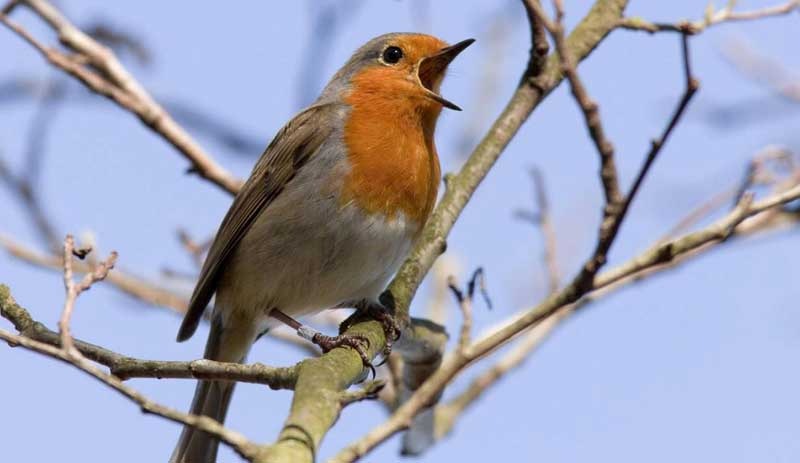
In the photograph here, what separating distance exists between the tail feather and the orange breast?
117cm

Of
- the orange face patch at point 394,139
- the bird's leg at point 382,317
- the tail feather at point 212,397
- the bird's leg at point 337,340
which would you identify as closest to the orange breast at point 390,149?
the orange face patch at point 394,139

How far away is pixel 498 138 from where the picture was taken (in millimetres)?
5418

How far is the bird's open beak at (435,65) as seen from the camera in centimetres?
589

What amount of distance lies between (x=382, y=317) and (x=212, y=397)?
4.16ft

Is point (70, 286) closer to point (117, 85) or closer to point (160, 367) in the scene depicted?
→ point (160, 367)

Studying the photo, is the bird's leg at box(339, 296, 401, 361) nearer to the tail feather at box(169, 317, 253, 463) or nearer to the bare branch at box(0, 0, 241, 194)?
the tail feather at box(169, 317, 253, 463)

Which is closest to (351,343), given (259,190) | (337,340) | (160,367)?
(337,340)

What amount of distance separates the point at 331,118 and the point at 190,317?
4.43 feet

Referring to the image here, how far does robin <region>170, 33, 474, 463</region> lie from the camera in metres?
5.29

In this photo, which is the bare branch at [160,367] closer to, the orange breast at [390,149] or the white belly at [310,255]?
the white belly at [310,255]

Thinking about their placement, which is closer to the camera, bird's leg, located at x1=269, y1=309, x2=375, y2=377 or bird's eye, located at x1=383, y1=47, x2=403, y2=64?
bird's leg, located at x1=269, y1=309, x2=375, y2=377

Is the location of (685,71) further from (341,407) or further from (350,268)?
(350,268)

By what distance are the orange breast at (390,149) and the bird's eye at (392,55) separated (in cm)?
9

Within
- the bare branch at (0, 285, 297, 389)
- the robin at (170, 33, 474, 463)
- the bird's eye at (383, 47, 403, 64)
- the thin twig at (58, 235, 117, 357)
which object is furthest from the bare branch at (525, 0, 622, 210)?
the bird's eye at (383, 47, 403, 64)
